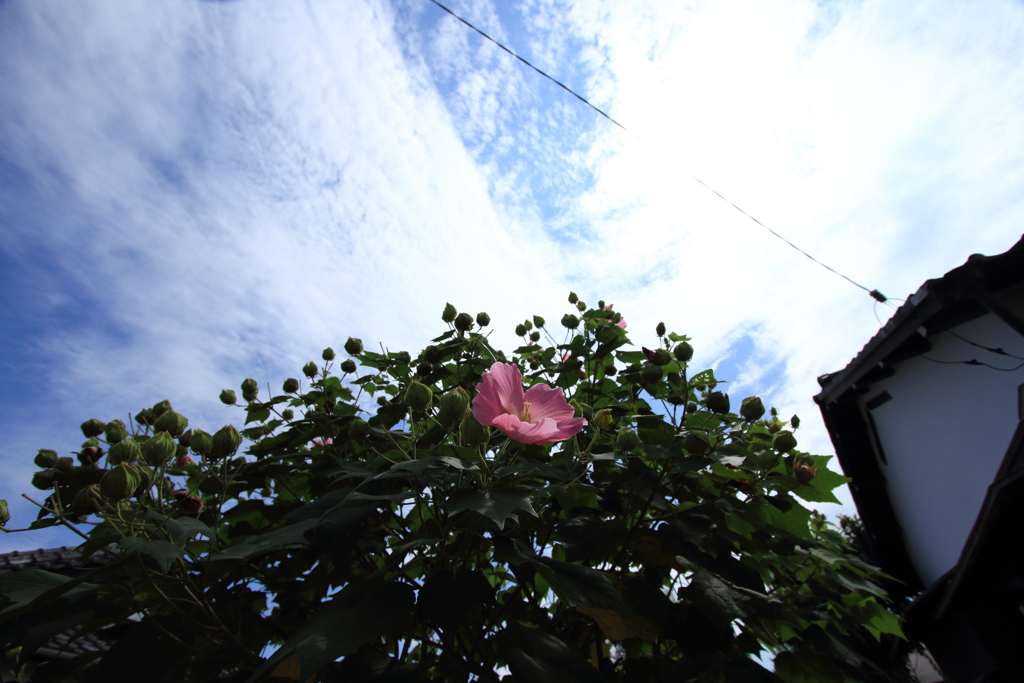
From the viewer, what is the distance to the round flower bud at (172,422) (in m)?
1.28

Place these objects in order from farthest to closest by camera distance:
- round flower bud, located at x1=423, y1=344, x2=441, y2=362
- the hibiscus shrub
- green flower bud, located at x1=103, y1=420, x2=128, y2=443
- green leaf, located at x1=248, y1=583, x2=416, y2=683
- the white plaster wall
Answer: the white plaster wall, round flower bud, located at x1=423, y1=344, x2=441, y2=362, green flower bud, located at x1=103, y1=420, x2=128, y2=443, the hibiscus shrub, green leaf, located at x1=248, y1=583, x2=416, y2=683

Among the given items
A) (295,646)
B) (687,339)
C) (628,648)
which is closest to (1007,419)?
(687,339)

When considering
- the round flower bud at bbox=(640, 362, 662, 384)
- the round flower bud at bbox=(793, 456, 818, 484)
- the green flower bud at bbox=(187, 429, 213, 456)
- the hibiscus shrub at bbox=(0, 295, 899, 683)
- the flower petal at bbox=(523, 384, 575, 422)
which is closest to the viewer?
the hibiscus shrub at bbox=(0, 295, 899, 683)

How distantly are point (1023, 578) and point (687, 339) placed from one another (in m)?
3.44

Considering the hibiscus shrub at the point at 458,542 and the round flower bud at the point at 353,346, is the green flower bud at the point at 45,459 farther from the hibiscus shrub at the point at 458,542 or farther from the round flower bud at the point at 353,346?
the round flower bud at the point at 353,346

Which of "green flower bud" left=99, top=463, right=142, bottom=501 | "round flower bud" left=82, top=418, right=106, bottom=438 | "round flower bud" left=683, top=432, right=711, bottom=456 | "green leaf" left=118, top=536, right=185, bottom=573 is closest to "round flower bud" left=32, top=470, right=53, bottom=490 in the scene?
"round flower bud" left=82, top=418, right=106, bottom=438

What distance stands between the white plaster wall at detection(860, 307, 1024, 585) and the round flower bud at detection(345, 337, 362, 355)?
4914 mm

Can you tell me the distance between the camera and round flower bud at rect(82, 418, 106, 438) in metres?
1.68

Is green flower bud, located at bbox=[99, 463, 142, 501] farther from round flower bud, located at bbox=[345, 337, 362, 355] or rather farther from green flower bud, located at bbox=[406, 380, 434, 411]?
round flower bud, located at bbox=[345, 337, 362, 355]

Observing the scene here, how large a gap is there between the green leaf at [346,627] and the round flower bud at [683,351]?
1.09 meters

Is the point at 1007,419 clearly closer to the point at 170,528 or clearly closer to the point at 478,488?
the point at 478,488

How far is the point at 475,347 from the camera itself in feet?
6.02

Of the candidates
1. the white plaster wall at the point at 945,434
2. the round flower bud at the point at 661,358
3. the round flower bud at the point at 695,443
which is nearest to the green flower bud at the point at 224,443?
the round flower bud at the point at 695,443

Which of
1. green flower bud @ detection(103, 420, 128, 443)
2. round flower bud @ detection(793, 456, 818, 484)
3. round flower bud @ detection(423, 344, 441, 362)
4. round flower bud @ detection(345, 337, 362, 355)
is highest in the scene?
round flower bud @ detection(345, 337, 362, 355)
